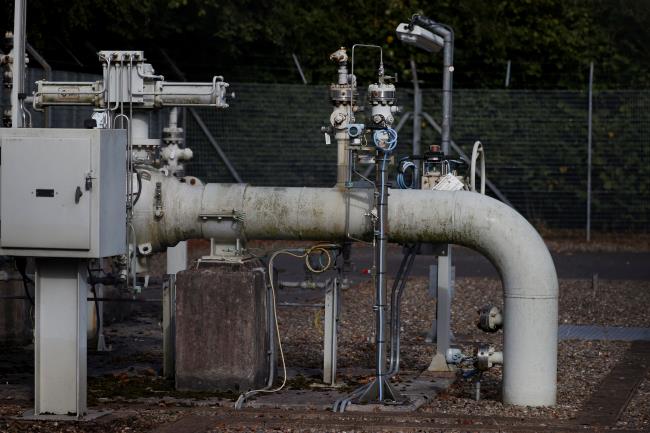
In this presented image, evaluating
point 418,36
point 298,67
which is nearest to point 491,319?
point 418,36

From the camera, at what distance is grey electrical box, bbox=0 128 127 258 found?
8141 mm

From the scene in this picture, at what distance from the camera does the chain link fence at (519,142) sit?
20.4m

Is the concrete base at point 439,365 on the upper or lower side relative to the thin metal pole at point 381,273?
lower

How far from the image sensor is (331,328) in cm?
A: 953

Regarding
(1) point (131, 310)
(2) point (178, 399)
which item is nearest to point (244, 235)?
(2) point (178, 399)

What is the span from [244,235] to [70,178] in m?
1.63

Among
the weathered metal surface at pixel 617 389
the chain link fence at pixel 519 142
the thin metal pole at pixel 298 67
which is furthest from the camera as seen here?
the thin metal pole at pixel 298 67

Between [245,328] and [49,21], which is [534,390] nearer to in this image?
[245,328]

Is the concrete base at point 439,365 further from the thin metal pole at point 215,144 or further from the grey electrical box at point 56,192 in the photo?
the thin metal pole at point 215,144

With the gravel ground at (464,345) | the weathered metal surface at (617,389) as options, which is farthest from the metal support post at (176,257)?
the weathered metal surface at (617,389)

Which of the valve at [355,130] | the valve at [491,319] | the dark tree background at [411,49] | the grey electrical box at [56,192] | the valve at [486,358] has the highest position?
the dark tree background at [411,49]

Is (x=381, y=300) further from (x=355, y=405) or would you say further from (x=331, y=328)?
(x=331, y=328)

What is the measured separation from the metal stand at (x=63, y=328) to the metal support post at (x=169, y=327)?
4.73ft

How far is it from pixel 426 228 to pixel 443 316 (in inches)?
65.9
